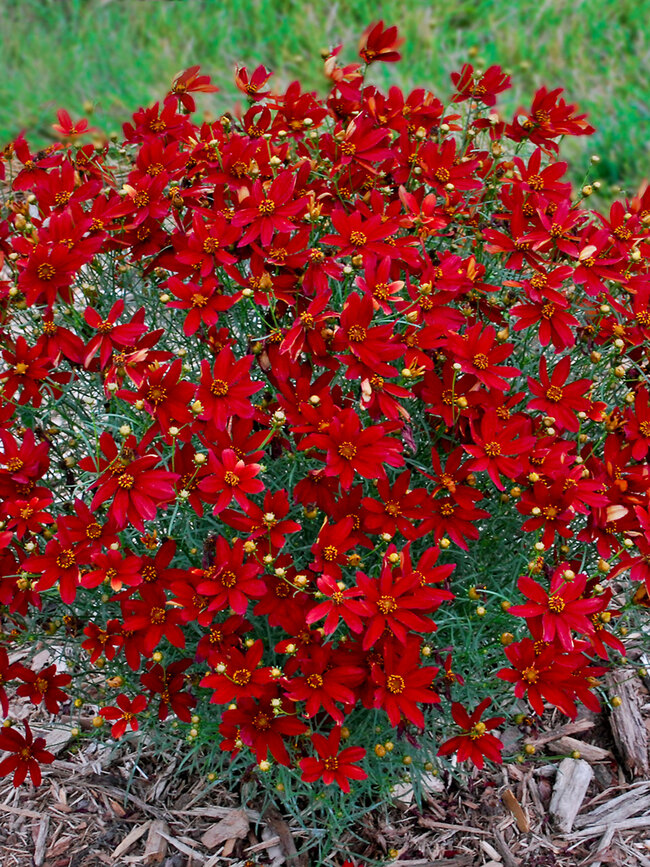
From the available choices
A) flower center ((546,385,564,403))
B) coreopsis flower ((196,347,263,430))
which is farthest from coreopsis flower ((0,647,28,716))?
flower center ((546,385,564,403))

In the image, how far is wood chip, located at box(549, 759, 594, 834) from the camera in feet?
8.47

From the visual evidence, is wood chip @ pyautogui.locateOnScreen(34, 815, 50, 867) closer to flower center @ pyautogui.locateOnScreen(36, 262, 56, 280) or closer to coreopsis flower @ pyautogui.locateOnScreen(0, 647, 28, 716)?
coreopsis flower @ pyautogui.locateOnScreen(0, 647, 28, 716)

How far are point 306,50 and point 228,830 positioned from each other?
5390 millimetres

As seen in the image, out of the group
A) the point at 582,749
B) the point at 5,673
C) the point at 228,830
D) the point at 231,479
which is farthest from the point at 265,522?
the point at 582,749

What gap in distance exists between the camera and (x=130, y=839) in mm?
2496

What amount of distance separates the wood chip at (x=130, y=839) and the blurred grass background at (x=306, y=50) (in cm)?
461

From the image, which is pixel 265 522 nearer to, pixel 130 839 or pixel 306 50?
pixel 130 839

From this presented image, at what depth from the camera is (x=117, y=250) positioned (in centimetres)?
232

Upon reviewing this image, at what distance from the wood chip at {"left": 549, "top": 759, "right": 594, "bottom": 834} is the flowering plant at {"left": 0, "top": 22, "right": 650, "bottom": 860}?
448 mm

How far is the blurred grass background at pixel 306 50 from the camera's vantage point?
19.5 feet

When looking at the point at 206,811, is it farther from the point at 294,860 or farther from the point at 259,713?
the point at 259,713

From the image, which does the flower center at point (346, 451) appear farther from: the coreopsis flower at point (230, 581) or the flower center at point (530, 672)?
the flower center at point (530, 672)

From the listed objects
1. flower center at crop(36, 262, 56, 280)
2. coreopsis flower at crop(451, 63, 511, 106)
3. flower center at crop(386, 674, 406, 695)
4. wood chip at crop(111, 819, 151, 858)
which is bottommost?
wood chip at crop(111, 819, 151, 858)

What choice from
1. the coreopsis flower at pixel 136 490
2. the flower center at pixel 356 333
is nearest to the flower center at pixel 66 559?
the coreopsis flower at pixel 136 490
